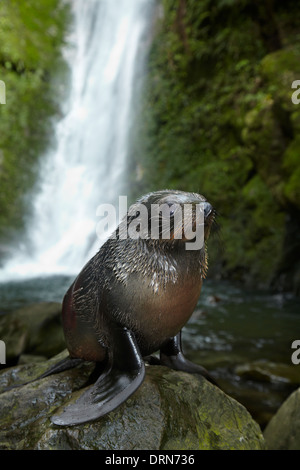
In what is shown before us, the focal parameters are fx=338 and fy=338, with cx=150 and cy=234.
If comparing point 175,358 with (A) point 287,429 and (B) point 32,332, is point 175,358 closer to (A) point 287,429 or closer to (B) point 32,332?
(A) point 287,429

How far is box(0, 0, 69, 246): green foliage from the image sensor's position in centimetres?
1611

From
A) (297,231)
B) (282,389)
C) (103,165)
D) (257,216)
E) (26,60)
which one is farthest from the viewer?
(26,60)

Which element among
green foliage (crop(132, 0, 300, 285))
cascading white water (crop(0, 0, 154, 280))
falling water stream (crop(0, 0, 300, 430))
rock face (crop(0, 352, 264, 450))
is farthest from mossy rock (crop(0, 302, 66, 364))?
cascading white water (crop(0, 0, 154, 280))

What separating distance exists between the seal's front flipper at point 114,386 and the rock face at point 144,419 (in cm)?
6

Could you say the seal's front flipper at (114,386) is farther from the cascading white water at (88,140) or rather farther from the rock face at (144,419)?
the cascading white water at (88,140)

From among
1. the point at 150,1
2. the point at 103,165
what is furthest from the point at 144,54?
the point at 103,165

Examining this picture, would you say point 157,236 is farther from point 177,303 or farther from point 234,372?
point 234,372

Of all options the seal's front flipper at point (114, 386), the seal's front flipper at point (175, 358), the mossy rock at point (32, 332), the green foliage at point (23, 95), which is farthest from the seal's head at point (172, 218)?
the green foliage at point (23, 95)

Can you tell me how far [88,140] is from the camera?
16781mm

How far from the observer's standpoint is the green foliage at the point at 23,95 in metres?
16.1

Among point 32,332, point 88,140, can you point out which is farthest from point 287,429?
point 88,140

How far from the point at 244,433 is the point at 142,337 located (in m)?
0.73

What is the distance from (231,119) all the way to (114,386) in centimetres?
1021

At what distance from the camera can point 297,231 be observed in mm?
7883
